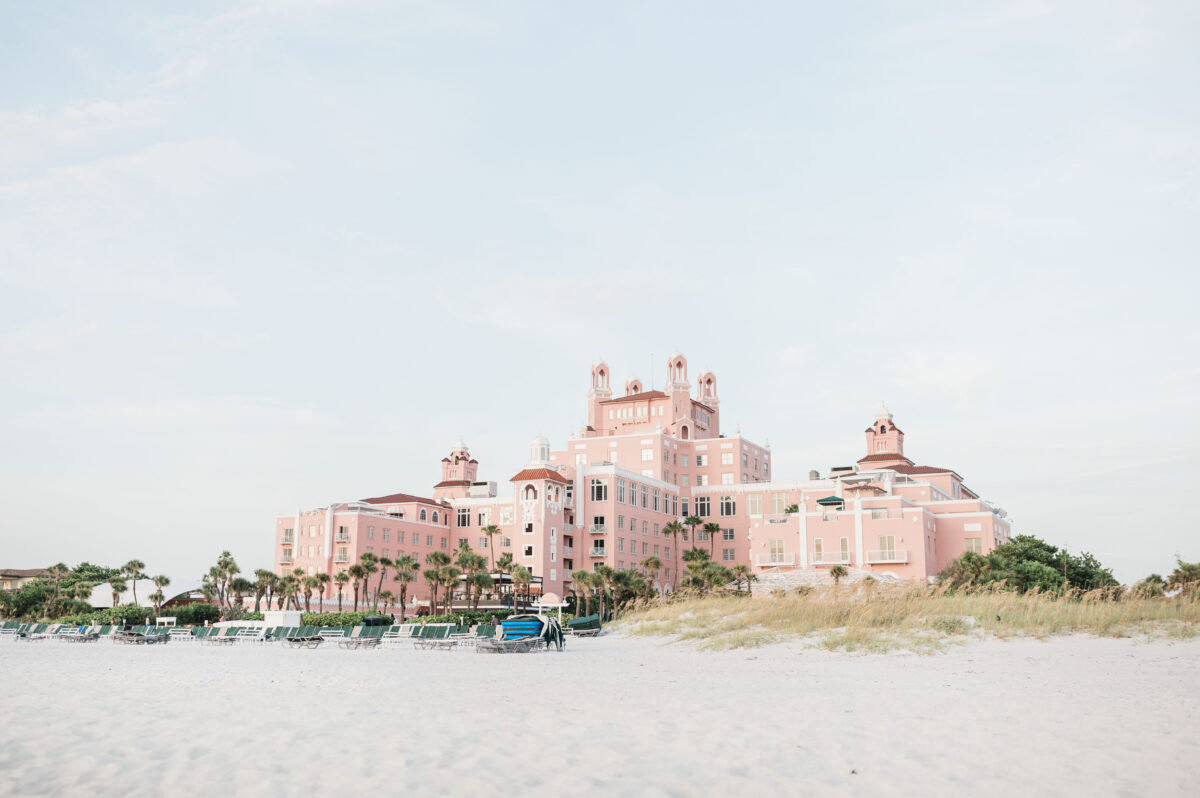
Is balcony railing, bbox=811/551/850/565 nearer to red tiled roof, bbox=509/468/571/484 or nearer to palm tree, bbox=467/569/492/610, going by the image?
palm tree, bbox=467/569/492/610

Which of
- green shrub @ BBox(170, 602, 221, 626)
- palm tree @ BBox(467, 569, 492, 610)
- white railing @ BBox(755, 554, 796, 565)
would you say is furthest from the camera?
white railing @ BBox(755, 554, 796, 565)

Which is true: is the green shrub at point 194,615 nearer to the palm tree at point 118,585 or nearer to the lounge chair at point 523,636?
the palm tree at point 118,585

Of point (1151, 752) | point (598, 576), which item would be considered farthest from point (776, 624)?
point (598, 576)

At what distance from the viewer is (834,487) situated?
85.1 meters

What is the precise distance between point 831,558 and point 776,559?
157 inches

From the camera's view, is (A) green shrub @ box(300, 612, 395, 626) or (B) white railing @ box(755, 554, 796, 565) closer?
(A) green shrub @ box(300, 612, 395, 626)

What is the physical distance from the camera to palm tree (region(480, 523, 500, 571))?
8031 centimetres

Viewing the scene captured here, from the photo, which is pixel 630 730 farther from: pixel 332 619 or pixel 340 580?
pixel 340 580

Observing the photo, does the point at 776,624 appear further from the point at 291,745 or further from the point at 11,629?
the point at 11,629

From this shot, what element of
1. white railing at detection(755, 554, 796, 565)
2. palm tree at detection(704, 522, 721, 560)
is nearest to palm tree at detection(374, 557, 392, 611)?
white railing at detection(755, 554, 796, 565)

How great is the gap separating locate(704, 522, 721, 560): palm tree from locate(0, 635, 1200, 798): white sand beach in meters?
67.4

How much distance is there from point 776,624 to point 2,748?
22.6 metres

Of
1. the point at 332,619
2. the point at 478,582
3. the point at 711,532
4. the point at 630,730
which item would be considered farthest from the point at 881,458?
the point at 630,730

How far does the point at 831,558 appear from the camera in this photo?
65.1 m
